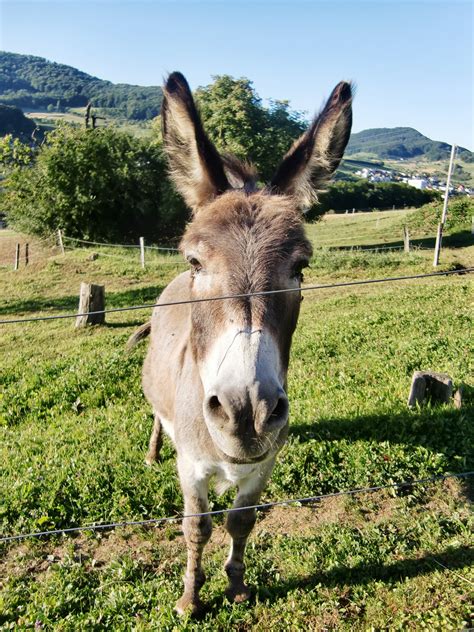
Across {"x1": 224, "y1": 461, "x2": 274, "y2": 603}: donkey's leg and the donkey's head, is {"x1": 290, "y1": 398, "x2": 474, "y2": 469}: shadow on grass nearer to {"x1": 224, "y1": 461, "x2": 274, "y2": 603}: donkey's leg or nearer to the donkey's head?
{"x1": 224, "y1": 461, "x2": 274, "y2": 603}: donkey's leg

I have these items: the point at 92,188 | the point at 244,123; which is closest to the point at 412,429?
the point at 244,123

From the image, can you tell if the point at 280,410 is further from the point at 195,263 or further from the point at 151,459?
the point at 151,459

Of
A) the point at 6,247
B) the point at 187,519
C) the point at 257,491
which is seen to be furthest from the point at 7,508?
the point at 6,247

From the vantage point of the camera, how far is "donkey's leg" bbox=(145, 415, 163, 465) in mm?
5027

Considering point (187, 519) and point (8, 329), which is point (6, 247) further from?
point (187, 519)

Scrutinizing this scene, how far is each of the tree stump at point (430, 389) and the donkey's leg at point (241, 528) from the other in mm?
2941

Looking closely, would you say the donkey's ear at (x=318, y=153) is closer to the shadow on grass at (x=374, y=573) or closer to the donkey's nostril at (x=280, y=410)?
the donkey's nostril at (x=280, y=410)

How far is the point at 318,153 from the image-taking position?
2912 millimetres

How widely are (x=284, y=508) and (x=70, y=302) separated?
1349cm

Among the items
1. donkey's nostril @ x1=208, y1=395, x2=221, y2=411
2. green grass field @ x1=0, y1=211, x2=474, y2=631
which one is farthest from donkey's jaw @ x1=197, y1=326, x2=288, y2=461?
green grass field @ x1=0, y1=211, x2=474, y2=631

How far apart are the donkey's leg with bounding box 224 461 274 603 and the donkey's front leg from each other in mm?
210

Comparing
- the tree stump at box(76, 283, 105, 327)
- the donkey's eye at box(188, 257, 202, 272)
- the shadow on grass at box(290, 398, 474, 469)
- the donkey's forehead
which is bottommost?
the shadow on grass at box(290, 398, 474, 469)

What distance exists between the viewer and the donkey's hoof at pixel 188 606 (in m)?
3.30

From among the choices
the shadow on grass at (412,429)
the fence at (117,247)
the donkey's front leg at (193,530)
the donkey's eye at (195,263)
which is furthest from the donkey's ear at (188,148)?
the fence at (117,247)
